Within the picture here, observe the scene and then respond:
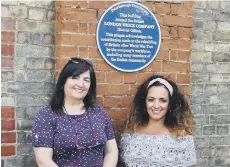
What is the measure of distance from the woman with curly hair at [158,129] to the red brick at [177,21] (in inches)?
20.9

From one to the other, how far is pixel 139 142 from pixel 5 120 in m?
1.08

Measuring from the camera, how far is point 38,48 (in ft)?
11.3

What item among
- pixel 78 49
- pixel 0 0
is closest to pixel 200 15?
pixel 78 49

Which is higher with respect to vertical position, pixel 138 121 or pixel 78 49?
pixel 78 49

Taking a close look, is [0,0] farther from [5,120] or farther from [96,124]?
[96,124]

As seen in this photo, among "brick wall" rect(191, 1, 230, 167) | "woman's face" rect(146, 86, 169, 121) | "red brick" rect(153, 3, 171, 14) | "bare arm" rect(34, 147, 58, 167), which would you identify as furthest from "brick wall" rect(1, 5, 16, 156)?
"brick wall" rect(191, 1, 230, 167)

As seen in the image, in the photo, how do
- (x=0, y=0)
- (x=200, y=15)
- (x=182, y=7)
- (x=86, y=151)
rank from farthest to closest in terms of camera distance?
1. (x=200, y=15)
2. (x=182, y=7)
3. (x=0, y=0)
4. (x=86, y=151)

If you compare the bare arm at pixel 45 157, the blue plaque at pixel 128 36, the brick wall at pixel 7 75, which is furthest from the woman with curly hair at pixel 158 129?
the brick wall at pixel 7 75

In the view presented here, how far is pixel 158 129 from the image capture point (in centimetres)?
346

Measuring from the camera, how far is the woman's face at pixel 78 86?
3062mm

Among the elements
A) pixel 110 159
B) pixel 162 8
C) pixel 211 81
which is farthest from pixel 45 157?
pixel 211 81

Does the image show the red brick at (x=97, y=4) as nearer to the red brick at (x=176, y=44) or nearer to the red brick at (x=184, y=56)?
the red brick at (x=176, y=44)

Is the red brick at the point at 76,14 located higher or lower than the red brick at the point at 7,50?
higher

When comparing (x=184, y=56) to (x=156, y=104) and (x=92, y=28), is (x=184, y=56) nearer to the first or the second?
(x=156, y=104)
